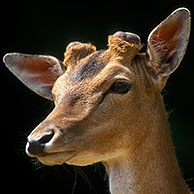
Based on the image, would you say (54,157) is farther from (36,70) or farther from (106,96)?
(36,70)

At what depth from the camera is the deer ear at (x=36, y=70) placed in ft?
22.2

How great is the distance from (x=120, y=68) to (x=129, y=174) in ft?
3.49

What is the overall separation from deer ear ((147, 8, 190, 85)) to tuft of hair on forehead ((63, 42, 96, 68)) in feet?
2.25

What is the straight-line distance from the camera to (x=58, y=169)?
1106 centimetres

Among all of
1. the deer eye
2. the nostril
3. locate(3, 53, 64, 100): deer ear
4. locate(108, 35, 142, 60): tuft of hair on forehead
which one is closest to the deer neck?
A: the deer eye

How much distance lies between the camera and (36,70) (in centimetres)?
688

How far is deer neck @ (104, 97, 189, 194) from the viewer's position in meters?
5.79

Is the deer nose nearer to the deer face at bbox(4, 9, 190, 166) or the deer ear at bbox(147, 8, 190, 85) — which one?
the deer face at bbox(4, 9, 190, 166)

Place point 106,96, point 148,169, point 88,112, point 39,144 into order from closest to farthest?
point 39,144 → point 88,112 → point 106,96 → point 148,169

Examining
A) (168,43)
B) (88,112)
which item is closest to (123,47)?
(168,43)

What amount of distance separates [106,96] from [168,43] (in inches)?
38.5

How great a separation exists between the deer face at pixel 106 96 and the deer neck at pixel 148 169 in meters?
0.11

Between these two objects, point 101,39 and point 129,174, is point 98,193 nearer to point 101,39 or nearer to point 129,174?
point 101,39

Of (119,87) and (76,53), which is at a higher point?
(76,53)
